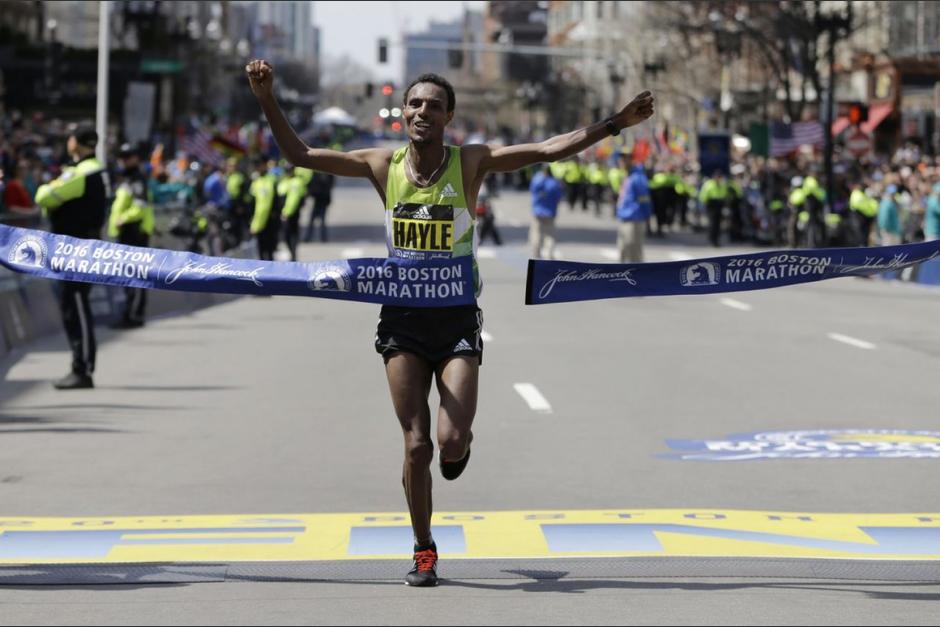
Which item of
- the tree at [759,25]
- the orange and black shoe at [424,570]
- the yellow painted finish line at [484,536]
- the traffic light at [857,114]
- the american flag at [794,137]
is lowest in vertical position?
the yellow painted finish line at [484,536]

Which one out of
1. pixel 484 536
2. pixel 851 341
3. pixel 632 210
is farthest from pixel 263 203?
pixel 484 536

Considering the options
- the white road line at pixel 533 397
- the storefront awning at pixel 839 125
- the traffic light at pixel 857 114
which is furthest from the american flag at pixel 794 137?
the white road line at pixel 533 397

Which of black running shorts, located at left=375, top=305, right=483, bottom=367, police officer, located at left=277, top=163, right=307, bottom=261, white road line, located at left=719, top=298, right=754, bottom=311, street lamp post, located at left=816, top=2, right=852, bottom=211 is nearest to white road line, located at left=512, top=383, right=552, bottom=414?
black running shorts, located at left=375, top=305, right=483, bottom=367

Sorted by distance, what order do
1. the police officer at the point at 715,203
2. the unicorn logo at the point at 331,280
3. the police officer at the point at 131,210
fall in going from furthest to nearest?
the police officer at the point at 715,203, the police officer at the point at 131,210, the unicorn logo at the point at 331,280

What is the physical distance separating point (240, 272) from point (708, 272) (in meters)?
2.04

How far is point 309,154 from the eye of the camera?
7766 mm

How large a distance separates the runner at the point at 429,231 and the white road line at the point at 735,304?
60.0 ft

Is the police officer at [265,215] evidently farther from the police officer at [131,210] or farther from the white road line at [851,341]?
the white road line at [851,341]

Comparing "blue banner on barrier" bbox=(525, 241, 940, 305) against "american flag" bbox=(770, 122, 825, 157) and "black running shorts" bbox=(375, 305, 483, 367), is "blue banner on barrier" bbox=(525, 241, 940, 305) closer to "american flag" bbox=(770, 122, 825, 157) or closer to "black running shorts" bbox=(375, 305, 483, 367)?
"black running shorts" bbox=(375, 305, 483, 367)

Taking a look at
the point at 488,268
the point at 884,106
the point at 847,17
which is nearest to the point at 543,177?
the point at 488,268

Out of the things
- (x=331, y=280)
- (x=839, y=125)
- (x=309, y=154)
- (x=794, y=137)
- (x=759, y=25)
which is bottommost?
(x=331, y=280)

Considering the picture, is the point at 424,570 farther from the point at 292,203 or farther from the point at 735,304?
the point at 292,203

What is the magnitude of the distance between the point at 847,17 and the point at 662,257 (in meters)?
6.45

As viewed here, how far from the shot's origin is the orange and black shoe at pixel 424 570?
24.3 ft
